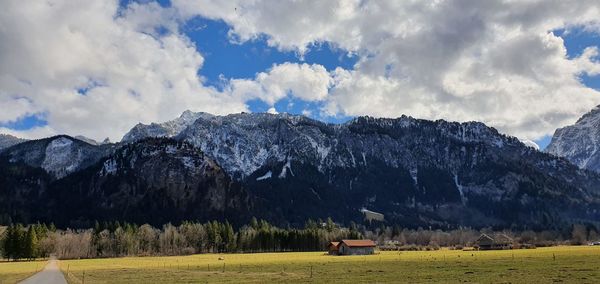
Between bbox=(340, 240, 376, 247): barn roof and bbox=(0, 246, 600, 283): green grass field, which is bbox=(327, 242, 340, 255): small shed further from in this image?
bbox=(0, 246, 600, 283): green grass field

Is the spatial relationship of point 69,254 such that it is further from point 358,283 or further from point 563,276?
point 563,276

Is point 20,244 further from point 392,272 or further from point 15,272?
point 392,272

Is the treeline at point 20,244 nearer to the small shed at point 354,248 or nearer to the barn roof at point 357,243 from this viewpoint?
the small shed at point 354,248

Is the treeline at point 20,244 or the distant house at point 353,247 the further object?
the distant house at point 353,247

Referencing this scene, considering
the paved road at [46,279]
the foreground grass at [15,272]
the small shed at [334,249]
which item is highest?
the paved road at [46,279]

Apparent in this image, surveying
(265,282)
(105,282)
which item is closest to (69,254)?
(105,282)

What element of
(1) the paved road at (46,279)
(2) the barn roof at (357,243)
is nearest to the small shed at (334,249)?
(2) the barn roof at (357,243)

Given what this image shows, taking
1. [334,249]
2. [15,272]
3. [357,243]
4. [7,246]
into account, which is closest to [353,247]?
[357,243]

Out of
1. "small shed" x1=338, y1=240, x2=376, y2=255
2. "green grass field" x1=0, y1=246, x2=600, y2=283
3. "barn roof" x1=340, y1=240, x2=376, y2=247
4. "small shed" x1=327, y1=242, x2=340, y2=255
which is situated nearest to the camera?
"green grass field" x1=0, y1=246, x2=600, y2=283

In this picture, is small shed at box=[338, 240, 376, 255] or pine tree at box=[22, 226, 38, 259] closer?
pine tree at box=[22, 226, 38, 259]

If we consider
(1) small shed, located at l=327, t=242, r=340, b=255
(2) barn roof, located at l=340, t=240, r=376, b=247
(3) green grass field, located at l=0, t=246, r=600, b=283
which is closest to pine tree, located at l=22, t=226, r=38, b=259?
(3) green grass field, located at l=0, t=246, r=600, b=283

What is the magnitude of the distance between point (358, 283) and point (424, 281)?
7.36m

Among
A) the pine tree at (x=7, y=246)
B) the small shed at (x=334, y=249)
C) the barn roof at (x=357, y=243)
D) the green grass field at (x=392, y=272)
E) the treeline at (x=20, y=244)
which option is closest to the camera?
the green grass field at (x=392, y=272)

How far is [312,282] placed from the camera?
200ft
